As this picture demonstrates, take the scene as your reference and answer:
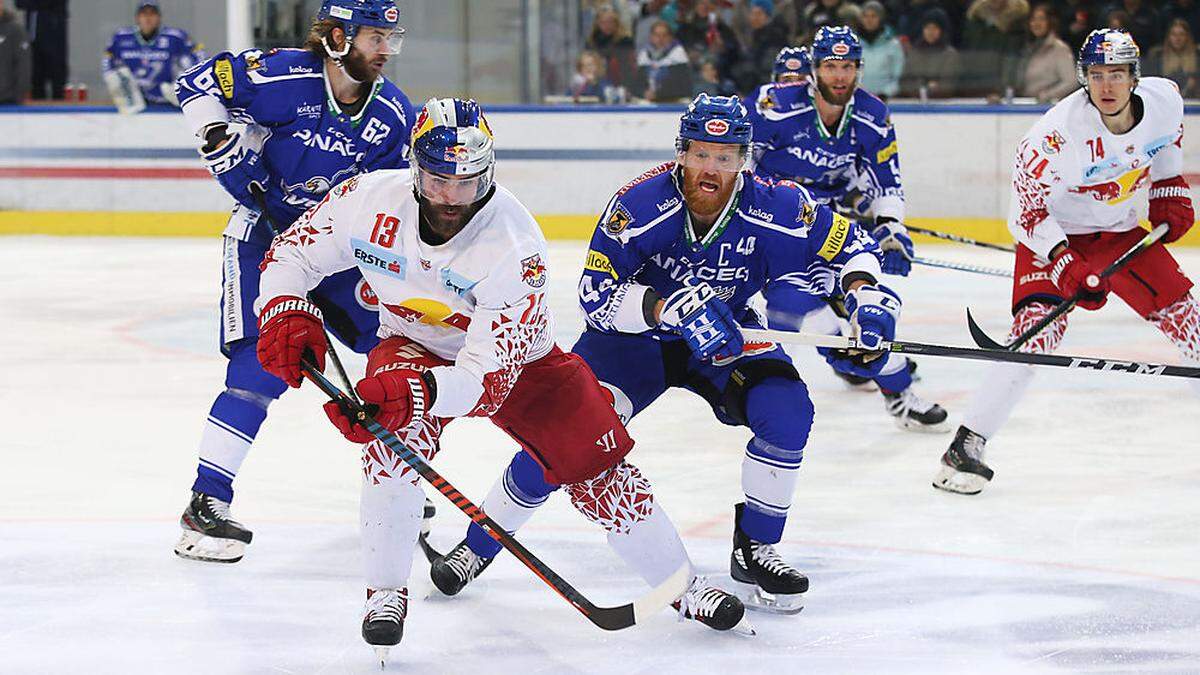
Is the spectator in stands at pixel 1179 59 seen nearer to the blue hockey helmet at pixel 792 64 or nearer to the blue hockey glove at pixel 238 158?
the blue hockey helmet at pixel 792 64

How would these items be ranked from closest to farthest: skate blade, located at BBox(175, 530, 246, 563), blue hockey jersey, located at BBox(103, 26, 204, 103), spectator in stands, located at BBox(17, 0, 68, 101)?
skate blade, located at BBox(175, 530, 246, 563), blue hockey jersey, located at BBox(103, 26, 204, 103), spectator in stands, located at BBox(17, 0, 68, 101)

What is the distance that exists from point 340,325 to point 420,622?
2.64ft

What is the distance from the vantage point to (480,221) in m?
2.74

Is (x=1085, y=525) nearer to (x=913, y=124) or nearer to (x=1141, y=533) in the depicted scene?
(x=1141, y=533)

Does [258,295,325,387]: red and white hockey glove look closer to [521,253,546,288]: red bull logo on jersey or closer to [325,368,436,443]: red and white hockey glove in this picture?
[325,368,436,443]: red and white hockey glove

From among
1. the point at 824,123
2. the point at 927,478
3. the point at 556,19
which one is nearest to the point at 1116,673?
→ the point at 927,478

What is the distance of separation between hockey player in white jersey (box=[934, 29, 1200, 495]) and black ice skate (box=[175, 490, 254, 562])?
1733 millimetres

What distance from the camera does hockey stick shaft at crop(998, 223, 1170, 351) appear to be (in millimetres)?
3965

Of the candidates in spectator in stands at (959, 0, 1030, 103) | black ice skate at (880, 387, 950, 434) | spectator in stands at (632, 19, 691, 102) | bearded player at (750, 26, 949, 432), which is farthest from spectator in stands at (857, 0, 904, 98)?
black ice skate at (880, 387, 950, 434)

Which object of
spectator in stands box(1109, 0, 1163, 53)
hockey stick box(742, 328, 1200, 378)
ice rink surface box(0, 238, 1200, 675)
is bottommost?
ice rink surface box(0, 238, 1200, 675)

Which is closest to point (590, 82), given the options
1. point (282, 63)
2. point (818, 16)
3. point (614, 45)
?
point (614, 45)

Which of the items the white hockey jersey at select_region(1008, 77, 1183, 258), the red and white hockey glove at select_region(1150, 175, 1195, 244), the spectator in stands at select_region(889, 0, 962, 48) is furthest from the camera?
the spectator in stands at select_region(889, 0, 962, 48)

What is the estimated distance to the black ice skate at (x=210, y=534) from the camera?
3408 mm

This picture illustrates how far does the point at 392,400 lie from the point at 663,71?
679 cm
